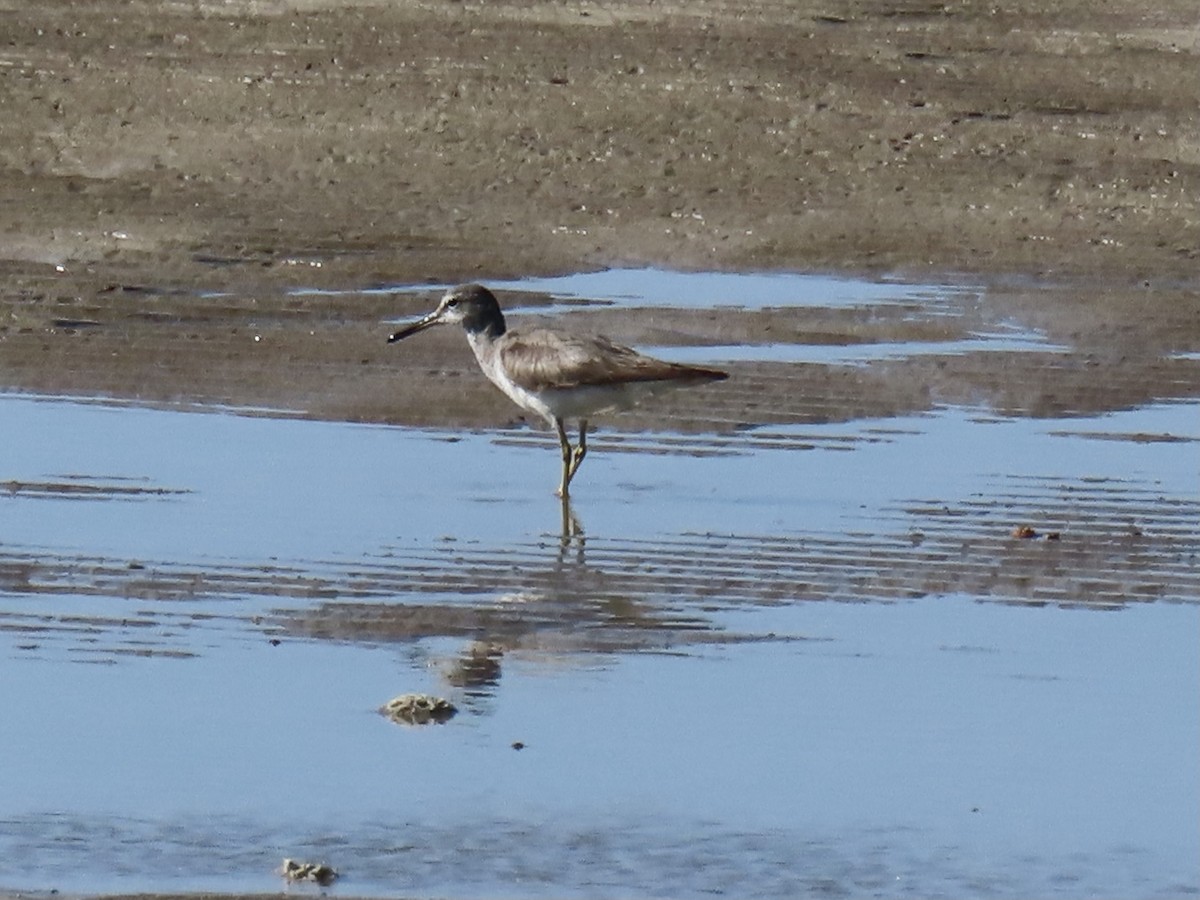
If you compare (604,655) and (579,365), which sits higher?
(579,365)

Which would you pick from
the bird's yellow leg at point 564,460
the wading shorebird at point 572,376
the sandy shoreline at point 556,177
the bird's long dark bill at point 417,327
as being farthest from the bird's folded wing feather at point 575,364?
the bird's long dark bill at point 417,327

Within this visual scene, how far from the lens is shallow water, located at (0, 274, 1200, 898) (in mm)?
6332

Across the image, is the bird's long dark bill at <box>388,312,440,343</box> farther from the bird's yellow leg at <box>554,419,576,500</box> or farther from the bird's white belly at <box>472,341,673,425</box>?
the bird's yellow leg at <box>554,419,576,500</box>

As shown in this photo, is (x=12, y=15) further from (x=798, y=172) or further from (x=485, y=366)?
(x=485, y=366)

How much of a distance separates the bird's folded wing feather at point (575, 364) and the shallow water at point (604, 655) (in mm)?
378

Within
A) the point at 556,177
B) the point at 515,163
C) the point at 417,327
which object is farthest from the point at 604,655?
the point at 515,163

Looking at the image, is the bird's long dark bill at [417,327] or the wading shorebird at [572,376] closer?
the wading shorebird at [572,376]

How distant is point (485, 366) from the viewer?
1129 cm

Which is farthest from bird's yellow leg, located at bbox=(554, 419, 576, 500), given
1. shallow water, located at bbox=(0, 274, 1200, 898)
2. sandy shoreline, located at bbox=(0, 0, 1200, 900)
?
sandy shoreline, located at bbox=(0, 0, 1200, 900)

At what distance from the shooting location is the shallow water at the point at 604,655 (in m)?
6.33

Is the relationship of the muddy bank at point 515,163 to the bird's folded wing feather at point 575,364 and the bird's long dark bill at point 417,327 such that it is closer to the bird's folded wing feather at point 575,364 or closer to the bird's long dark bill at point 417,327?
the bird's long dark bill at point 417,327

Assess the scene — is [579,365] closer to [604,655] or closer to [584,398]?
[584,398]

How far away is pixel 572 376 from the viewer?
35.1ft

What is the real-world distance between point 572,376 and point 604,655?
9.22 feet
